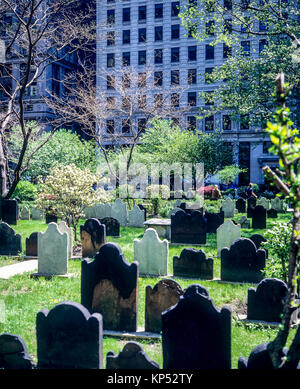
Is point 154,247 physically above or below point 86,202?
below

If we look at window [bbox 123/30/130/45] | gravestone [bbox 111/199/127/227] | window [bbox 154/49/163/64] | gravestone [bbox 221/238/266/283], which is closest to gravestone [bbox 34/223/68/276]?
gravestone [bbox 221/238/266/283]

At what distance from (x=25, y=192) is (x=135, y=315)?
1981 cm

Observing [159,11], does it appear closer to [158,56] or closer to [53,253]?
[158,56]

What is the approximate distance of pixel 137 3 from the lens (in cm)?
5109

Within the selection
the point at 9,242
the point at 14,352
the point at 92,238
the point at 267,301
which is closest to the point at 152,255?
the point at 92,238

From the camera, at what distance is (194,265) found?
8945 mm

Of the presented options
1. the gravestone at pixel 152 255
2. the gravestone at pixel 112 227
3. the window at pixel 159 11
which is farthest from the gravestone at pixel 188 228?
the window at pixel 159 11

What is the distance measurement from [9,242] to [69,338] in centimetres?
729

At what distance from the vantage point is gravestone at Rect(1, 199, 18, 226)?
715 inches

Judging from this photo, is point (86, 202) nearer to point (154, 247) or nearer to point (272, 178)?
point (154, 247)

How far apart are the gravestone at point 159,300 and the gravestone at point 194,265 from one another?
302cm

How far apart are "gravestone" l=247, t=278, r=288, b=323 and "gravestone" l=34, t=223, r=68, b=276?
4534 millimetres

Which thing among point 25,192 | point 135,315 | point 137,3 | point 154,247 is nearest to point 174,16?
point 137,3
